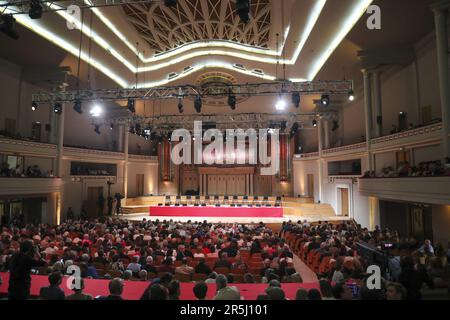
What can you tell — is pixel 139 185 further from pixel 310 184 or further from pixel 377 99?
pixel 377 99

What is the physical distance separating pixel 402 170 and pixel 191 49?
13037mm

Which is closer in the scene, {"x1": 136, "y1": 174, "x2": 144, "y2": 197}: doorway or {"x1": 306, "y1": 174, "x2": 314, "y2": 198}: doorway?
{"x1": 306, "y1": 174, "x2": 314, "y2": 198}: doorway

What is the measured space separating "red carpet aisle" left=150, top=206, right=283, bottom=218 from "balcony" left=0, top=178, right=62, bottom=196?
6930 mm

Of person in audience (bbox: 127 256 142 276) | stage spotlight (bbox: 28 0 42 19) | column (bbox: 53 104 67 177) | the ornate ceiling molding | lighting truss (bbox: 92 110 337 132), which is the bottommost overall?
person in audience (bbox: 127 256 142 276)

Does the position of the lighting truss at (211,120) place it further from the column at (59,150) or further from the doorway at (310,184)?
the doorway at (310,184)

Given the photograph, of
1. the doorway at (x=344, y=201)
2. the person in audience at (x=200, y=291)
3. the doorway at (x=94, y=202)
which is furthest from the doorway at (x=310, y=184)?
the person in audience at (x=200, y=291)

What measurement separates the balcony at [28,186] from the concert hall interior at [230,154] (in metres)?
0.07

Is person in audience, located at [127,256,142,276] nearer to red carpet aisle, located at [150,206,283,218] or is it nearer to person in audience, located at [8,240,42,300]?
person in audience, located at [8,240,42,300]

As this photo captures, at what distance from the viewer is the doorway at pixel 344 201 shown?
1891 cm

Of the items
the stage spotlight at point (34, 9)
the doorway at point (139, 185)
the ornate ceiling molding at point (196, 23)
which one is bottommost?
the doorway at point (139, 185)

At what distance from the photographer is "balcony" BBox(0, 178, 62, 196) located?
11945 millimetres

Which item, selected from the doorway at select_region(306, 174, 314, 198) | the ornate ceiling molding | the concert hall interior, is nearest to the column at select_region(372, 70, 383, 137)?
the concert hall interior
